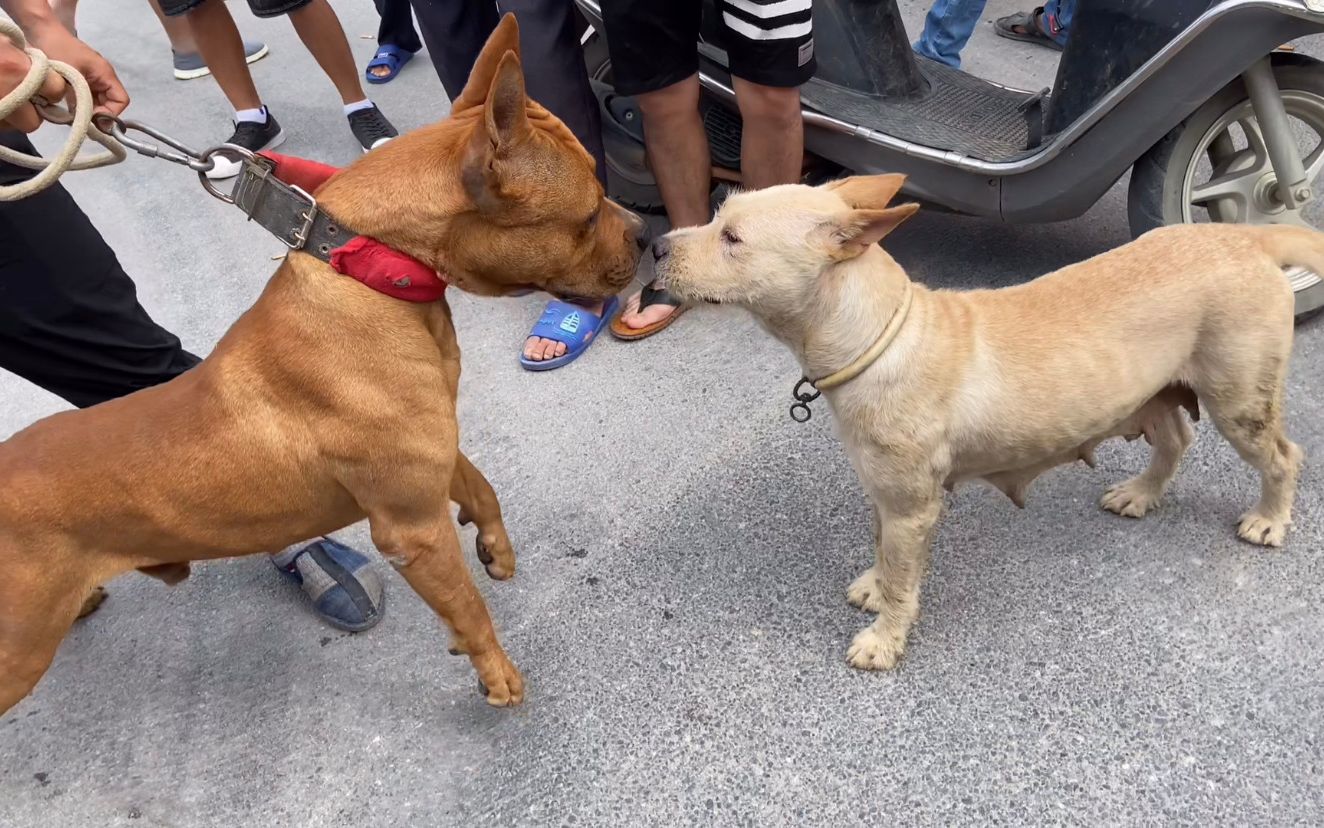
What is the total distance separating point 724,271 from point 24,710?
2379 millimetres

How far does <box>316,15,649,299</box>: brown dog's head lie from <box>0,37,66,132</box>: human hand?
0.58 m

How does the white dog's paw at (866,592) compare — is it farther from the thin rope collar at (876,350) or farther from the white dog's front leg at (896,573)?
the thin rope collar at (876,350)

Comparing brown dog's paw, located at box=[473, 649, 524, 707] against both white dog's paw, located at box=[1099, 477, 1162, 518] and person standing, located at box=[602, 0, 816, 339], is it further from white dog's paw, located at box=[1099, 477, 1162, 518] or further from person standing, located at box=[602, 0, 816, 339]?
white dog's paw, located at box=[1099, 477, 1162, 518]

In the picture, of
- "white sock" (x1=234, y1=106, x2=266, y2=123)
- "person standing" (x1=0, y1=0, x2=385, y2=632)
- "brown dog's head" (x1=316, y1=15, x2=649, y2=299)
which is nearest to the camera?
"brown dog's head" (x1=316, y1=15, x2=649, y2=299)

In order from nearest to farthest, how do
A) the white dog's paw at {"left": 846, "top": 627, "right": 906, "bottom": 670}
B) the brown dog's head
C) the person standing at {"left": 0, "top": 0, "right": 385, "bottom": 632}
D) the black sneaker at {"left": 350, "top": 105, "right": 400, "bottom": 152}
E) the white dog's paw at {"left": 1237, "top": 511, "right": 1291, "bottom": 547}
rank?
1. the brown dog's head
2. the person standing at {"left": 0, "top": 0, "right": 385, "bottom": 632}
3. the white dog's paw at {"left": 846, "top": 627, "right": 906, "bottom": 670}
4. the white dog's paw at {"left": 1237, "top": 511, "right": 1291, "bottom": 547}
5. the black sneaker at {"left": 350, "top": 105, "right": 400, "bottom": 152}

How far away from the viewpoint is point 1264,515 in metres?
2.34

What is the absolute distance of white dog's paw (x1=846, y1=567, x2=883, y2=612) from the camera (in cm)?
234

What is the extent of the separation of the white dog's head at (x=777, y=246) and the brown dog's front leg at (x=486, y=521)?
0.79 metres

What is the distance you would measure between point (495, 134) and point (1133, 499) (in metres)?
2.03

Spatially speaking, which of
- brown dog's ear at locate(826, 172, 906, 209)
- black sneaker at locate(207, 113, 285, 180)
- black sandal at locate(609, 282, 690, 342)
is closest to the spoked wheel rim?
brown dog's ear at locate(826, 172, 906, 209)

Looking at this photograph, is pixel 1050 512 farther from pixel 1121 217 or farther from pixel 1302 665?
pixel 1121 217

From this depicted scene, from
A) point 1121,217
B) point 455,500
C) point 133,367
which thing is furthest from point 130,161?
point 1121,217

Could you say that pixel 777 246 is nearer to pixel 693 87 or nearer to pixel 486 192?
pixel 486 192

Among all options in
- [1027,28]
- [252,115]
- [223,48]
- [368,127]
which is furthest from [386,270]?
[1027,28]
